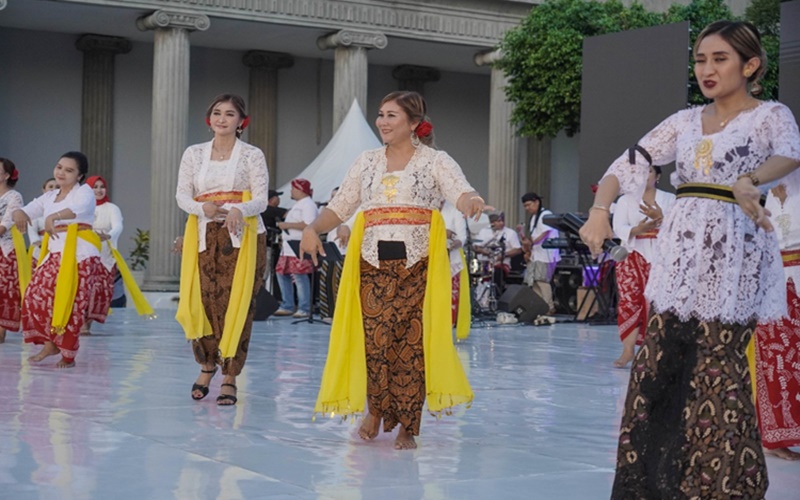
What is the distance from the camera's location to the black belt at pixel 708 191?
3.82 metres

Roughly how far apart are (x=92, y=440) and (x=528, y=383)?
373 centimetres

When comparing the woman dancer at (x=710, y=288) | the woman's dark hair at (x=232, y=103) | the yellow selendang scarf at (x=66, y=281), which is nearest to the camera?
the woman dancer at (x=710, y=288)

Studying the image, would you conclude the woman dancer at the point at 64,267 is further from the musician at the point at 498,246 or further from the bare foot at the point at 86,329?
the musician at the point at 498,246

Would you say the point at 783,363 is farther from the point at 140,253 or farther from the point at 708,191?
the point at 140,253

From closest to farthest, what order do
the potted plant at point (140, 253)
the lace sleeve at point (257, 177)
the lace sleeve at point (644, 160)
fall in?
the lace sleeve at point (644, 160) → the lace sleeve at point (257, 177) → the potted plant at point (140, 253)

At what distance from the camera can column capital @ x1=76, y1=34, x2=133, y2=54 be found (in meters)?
23.8

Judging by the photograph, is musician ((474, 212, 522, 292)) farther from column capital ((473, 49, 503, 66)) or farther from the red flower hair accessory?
the red flower hair accessory

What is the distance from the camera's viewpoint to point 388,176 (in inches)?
227

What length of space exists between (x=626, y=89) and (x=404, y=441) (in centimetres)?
1205

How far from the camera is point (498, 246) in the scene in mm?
16422

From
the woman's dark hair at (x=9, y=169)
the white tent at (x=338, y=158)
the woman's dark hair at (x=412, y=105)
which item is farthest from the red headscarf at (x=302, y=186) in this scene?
the woman's dark hair at (x=412, y=105)

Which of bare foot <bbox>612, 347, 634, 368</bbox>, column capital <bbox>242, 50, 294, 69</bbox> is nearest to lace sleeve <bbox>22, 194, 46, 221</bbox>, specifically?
bare foot <bbox>612, 347, 634, 368</bbox>

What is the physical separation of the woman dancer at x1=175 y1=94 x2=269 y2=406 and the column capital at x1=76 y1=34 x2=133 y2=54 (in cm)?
1761

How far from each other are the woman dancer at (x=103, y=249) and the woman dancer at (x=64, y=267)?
1.99 m
